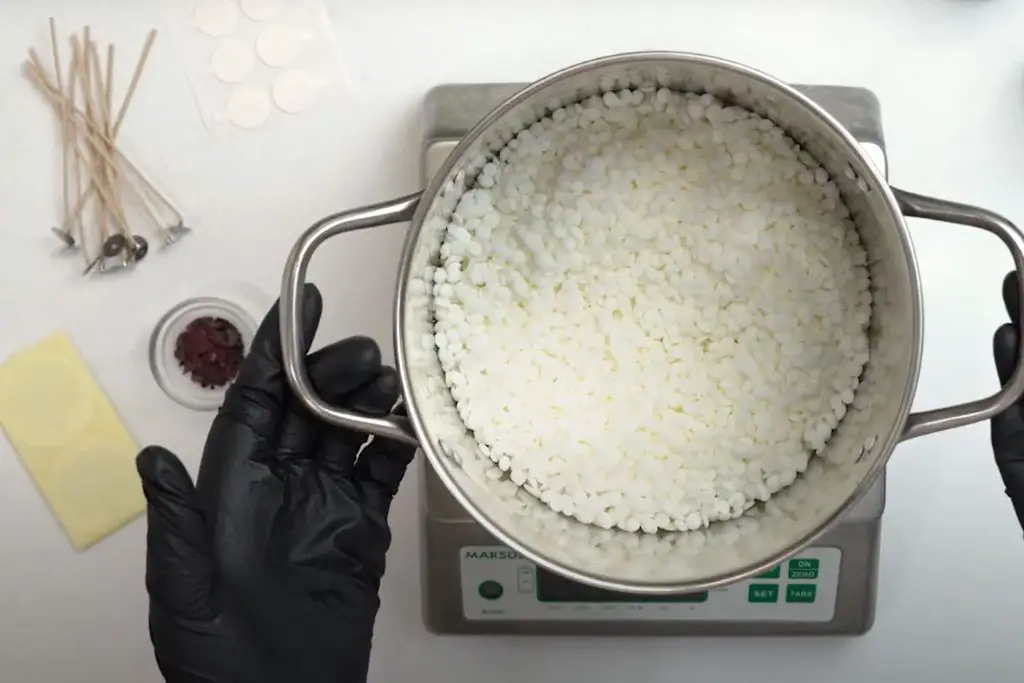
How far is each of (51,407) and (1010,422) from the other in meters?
0.77

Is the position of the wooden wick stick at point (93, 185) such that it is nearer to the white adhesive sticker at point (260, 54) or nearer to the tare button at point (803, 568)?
the white adhesive sticker at point (260, 54)

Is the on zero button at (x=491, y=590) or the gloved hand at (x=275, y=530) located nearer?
the gloved hand at (x=275, y=530)

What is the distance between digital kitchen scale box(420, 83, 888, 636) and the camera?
74 cm

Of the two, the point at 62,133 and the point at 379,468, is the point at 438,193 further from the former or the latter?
the point at 62,133

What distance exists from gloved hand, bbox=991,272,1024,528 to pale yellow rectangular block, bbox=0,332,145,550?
69 centimetres

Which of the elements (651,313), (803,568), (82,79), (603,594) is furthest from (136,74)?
(803,568)

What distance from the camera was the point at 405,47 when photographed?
79cm

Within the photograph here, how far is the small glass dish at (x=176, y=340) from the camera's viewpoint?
0.79 m

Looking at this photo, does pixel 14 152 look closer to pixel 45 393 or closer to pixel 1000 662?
pixel 45 393

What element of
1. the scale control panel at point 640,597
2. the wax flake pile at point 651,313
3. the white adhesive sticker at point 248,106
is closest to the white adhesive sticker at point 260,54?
the white adhesive sticker at point 248,106

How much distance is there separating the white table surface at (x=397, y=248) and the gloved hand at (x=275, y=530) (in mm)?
Result: 111

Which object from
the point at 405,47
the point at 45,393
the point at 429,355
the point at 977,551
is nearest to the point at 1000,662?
the point at 977,551

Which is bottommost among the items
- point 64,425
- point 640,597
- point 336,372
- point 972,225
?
point 640,597

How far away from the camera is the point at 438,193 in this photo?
0.56 meters
